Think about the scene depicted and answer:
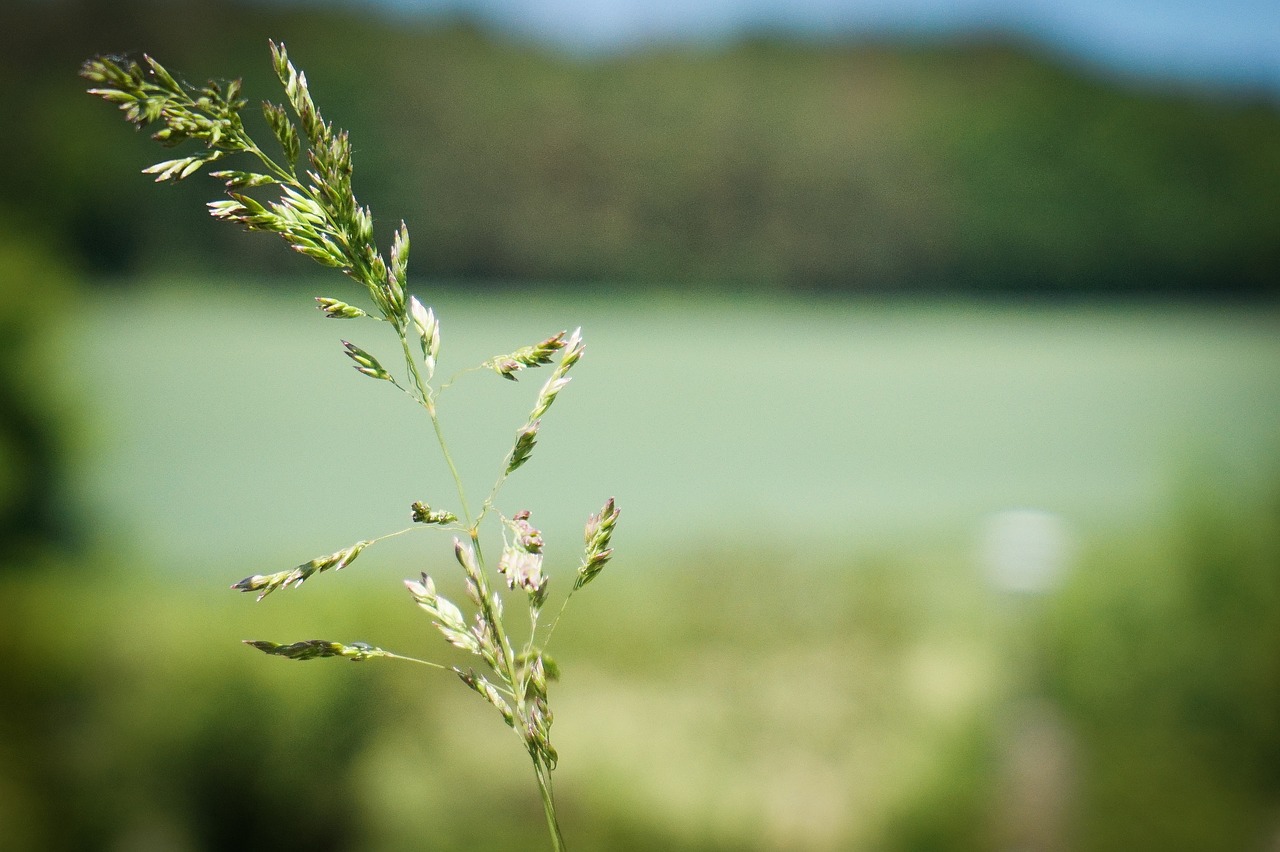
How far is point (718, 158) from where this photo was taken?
6848 mm

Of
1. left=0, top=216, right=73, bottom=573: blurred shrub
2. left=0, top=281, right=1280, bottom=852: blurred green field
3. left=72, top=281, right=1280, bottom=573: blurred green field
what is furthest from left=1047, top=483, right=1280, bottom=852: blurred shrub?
left=0, top=216, right=73, bottom=573: blurred shrub

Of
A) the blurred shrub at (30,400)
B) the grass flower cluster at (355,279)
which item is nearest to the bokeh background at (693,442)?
the blurred shrub at (30,400)

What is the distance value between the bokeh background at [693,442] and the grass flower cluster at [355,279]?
66.5 inches

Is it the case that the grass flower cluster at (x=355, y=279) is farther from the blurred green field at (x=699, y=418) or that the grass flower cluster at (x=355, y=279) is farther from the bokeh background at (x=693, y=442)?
the blurred green field at (x=699, y=418)

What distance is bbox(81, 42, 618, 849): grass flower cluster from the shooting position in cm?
20

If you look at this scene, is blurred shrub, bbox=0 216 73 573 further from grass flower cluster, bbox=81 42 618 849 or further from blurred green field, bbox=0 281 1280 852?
grass flower cluster, bbox=81 42 618 849

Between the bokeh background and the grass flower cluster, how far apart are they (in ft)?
5.54

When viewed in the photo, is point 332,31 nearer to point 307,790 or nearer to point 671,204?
point 671,204

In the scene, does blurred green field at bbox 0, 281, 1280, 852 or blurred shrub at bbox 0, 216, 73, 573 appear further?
blurred shrub at bbox 0, 216, 73, 573

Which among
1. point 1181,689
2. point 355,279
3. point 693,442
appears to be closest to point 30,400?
point 355,279

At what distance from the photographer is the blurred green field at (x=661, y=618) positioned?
208 centimetres

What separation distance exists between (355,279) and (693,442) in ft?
18.5

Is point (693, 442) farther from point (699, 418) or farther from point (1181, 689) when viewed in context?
point (1181, 689)

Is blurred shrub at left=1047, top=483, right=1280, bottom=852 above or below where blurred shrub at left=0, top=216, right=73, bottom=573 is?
below
